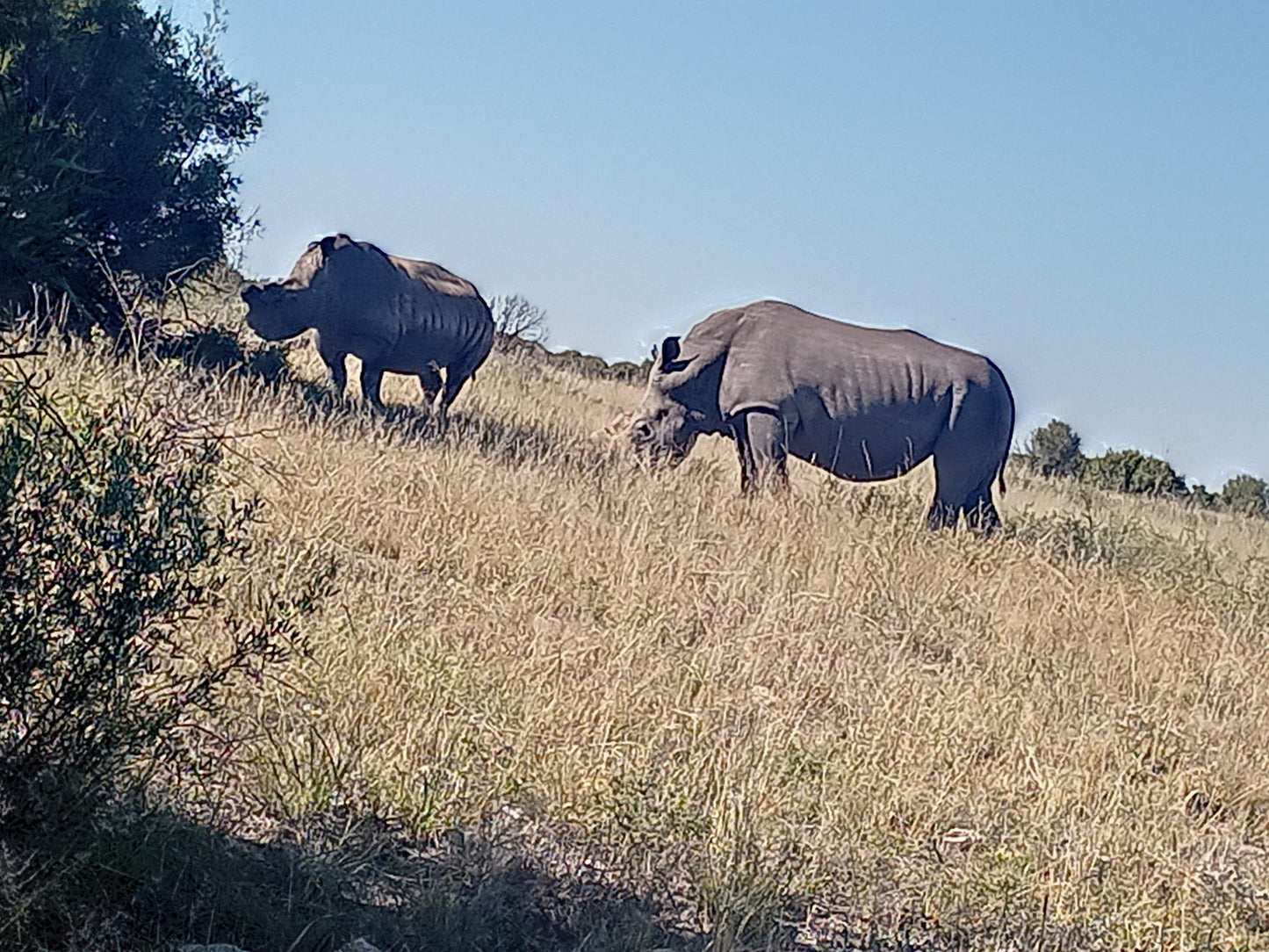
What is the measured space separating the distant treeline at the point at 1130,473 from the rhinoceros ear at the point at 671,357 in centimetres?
1452

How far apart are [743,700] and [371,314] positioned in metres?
7.00

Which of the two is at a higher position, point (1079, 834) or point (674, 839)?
point (1079, 834)

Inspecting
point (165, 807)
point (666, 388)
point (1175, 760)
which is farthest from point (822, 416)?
point (165, 807)

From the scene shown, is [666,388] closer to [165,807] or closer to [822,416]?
[822,416]

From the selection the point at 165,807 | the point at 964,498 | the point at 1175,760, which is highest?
the point at 964,498

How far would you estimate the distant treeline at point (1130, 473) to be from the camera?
26688 millimetres

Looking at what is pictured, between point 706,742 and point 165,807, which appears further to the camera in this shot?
point 706,742

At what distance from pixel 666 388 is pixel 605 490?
7.58ft

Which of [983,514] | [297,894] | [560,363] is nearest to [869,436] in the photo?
[983,514]

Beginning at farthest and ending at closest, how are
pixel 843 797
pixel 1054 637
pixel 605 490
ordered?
1. pixel 605 490
2. pixel 1054 637
3. pixel 843 797

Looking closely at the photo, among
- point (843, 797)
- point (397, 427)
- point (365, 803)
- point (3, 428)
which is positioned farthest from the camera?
point (397, 427)

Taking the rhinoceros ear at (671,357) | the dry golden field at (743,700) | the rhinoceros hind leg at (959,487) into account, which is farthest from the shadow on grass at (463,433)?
the rhinoceros hind leg at (959,487)

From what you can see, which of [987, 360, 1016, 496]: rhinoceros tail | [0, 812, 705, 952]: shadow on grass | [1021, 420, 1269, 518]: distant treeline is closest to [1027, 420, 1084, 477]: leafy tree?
[1021, 420, 1269, 518]: distant treeline

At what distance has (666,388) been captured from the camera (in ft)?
39.2
